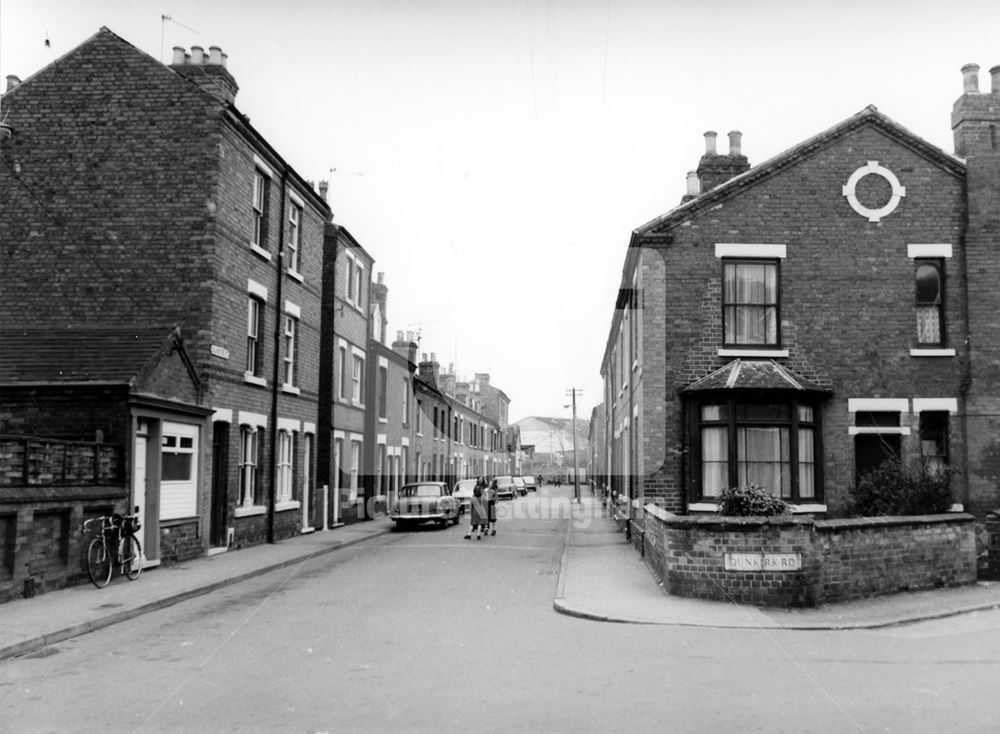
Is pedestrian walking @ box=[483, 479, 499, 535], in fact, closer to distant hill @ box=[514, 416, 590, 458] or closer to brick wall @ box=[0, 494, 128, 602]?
brick wall @ box=[0, 494, 128, 602]

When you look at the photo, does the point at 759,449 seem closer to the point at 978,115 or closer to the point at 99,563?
the point at 978,115

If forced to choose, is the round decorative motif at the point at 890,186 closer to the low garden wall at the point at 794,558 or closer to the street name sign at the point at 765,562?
the low garden wall at the point at 794,558

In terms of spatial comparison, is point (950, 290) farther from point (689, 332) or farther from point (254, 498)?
point (254, 498)

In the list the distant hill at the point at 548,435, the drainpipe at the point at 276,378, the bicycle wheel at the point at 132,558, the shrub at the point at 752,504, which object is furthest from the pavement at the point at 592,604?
the distant hill at the point at 548,435

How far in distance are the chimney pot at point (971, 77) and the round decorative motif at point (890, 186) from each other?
2.52 meters

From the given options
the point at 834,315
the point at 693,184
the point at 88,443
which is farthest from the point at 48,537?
the point at 693,184

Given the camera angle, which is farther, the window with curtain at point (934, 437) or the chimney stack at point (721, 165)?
the chimney stack at point (721, 165)

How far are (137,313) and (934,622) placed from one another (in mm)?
15254

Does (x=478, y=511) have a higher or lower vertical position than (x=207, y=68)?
lower

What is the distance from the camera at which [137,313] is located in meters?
18.4

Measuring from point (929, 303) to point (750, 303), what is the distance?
12.4 ft

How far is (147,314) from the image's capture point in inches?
725

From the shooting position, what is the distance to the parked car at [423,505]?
28.1 meters

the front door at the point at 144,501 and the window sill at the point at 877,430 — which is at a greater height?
the window sill at the point at 877,430
